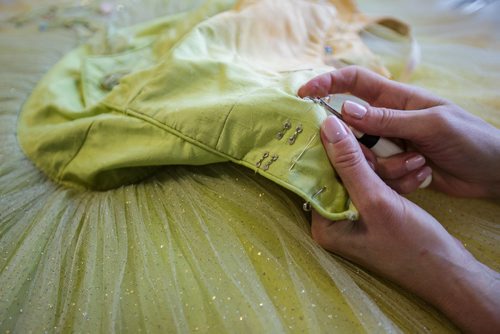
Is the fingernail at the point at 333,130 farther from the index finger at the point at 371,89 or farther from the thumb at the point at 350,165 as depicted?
the index finger at the point at 371,89

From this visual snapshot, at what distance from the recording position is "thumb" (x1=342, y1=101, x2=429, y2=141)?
506mm

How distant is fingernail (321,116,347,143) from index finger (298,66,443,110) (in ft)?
0.33

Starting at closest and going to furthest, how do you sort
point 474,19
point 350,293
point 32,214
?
point 350,293, point 32,214, point 474,19

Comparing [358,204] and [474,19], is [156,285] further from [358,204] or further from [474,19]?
[474,19]

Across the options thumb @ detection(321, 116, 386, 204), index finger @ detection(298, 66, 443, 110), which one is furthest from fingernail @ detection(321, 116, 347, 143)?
index finger @ detection(298, 66, 443, 110)

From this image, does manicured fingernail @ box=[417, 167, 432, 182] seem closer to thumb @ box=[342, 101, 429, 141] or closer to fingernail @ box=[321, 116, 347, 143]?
thumb @ box=[342, 101, 429, 141]

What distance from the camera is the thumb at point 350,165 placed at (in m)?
0.45

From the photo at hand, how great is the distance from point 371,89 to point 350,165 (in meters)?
0.21

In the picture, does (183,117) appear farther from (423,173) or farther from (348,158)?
(423,173)

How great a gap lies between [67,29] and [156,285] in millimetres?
826

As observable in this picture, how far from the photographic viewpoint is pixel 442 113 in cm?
52

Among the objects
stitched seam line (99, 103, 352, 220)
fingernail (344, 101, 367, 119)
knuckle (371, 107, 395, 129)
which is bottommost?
stitched seam line (99, 103, 352, 220)

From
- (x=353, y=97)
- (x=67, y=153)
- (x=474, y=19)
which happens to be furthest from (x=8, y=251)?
(x=474, y=19)

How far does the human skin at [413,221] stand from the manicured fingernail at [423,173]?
12 millimetres
